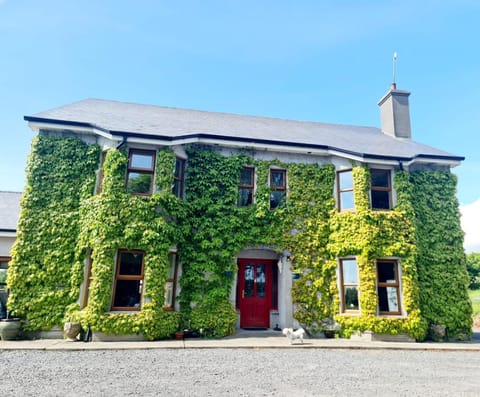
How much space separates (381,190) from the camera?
40.5 ft

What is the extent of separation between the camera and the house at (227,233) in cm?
1030

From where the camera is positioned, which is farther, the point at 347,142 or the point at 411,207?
the point at 347,142

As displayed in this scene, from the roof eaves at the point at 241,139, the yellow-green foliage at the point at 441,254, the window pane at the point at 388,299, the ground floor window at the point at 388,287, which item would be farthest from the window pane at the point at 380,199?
the window pane at the point at 388,299

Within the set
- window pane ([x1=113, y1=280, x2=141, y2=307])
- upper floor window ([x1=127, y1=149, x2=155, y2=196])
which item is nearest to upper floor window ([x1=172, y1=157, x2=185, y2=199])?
upper floor window ([x1=127, y1=149, x2=155, y2=196])

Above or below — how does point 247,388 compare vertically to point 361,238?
below

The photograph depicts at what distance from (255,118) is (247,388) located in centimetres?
1420

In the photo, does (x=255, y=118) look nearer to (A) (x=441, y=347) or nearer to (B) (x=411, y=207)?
(B) (x=411, y=207)

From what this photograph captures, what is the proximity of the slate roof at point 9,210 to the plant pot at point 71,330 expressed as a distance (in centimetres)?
464

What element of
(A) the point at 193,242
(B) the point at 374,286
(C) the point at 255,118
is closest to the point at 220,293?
(A) the point at 193,242

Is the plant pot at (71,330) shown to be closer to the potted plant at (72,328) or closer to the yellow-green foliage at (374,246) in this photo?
the potted plant at (72,328)

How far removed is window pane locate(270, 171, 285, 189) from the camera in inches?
509

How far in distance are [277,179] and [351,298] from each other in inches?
207

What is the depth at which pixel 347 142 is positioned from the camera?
46.5 feet

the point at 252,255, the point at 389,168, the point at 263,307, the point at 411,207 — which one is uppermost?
the point at 389,168
